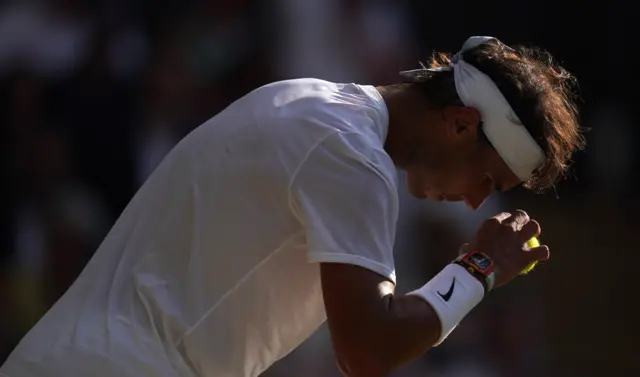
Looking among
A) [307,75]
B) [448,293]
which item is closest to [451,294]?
[448,293]

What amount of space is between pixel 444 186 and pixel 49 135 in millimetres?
2883

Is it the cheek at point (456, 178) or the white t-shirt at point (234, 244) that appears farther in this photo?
the cheek at point (456, 178)

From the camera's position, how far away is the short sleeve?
2.32 meters

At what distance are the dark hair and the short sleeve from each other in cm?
39

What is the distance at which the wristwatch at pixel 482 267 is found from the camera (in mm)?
2578

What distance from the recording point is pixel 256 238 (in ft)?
8.05

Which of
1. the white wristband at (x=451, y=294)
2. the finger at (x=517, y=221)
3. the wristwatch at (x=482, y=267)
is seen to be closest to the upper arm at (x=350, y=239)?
the white wristband at (x=451, y=294)

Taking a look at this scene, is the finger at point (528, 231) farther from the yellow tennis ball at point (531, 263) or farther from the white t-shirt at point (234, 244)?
the white t-shirt at point (234, 244)

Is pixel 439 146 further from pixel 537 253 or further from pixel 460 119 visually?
pixel 537 253

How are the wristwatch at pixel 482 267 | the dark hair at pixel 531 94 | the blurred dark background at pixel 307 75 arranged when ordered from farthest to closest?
the blurred dark background at pixel 307 75
the dark hair at pixel 531 94
the wristwatch at pixel 482 267

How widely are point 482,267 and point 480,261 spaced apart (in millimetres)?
16

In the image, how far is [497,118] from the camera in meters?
2.65

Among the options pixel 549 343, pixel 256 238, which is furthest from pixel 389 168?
pixel 549 343

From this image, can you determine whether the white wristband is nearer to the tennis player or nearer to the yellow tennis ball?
the tennis player
